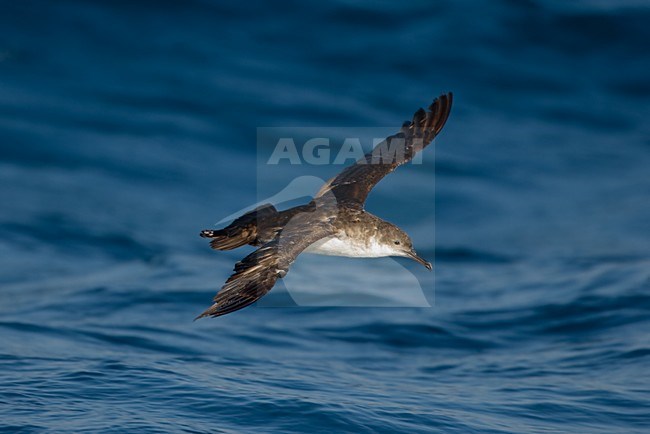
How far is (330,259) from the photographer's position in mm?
13844

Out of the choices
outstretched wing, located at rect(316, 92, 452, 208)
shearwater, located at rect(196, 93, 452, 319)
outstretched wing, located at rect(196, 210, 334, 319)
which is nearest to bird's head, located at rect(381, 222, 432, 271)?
shearwater, located at rect(196, 93, 452, 319)

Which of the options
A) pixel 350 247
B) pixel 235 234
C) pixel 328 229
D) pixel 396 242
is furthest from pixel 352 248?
pixel 235 234

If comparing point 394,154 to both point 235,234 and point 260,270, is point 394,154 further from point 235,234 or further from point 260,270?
point 260,270

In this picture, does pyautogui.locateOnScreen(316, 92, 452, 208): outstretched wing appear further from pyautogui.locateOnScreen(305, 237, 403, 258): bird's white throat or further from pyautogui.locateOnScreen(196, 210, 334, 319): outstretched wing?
pyautogui.locateOnScreen(196, 210, 334, 319): outstretched wing

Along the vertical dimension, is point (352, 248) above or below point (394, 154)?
below

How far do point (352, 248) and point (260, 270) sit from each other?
2.23 m

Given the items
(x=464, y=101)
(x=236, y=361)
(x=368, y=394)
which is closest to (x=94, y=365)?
(x=236, y=361)

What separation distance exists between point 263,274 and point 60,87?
975cm

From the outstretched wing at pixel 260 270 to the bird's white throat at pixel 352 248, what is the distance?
0.80 metres

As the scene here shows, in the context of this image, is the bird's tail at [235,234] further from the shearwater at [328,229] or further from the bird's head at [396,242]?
the bird's head at [396,242]

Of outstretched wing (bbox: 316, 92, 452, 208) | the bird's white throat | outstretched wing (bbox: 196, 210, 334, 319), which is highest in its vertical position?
outstretched wing (bbox: 316, 92, 452, 208)

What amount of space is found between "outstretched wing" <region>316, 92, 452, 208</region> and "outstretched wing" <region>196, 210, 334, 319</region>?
69.3 inches

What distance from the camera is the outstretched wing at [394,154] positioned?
10023 mm

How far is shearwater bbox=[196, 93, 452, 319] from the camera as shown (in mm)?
7227
